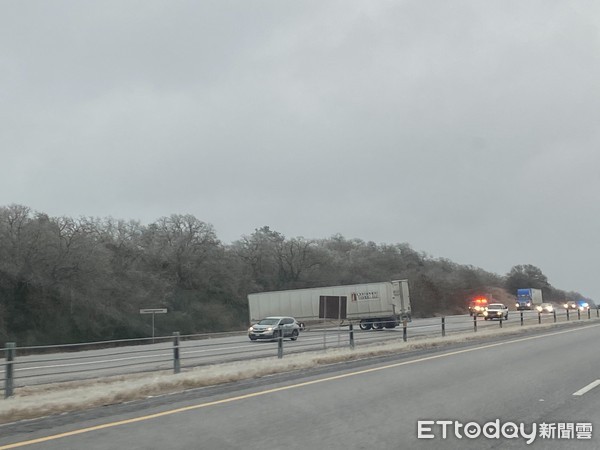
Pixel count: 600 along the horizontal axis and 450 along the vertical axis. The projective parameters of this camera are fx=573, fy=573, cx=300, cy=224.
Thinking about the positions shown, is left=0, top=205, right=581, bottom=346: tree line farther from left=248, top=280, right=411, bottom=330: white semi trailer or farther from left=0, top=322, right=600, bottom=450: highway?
left=0, top=322, right=600, bottom=450: highway

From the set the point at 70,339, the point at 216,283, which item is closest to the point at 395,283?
the point at 70,339

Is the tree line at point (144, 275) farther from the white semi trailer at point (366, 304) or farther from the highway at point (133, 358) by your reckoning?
the highway at point (133, 358)

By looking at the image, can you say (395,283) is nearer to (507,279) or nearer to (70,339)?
(70,339)

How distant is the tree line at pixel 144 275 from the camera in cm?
4484

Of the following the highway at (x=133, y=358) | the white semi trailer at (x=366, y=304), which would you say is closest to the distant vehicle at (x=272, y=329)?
the highway at (x=133, y=358)

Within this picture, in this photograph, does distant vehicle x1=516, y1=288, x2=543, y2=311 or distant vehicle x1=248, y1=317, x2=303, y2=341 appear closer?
distant vehicle x1=248, y1=317, x2=303, y2=341

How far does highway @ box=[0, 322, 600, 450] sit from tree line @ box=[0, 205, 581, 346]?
3560 centimetres

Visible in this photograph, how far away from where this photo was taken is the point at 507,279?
165 meters

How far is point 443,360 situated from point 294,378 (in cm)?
564

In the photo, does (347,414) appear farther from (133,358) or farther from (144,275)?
(144,275)

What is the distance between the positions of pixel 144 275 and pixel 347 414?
5106 cm

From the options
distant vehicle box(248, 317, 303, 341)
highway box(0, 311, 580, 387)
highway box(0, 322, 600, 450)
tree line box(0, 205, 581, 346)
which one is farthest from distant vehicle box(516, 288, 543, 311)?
highway box(0, 322, 600, 450)

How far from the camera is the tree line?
44844mm

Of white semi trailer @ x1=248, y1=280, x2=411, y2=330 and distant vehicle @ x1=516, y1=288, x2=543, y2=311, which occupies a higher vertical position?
white semi trailer @ x1=248, y1=280, x2=411, y2=330
